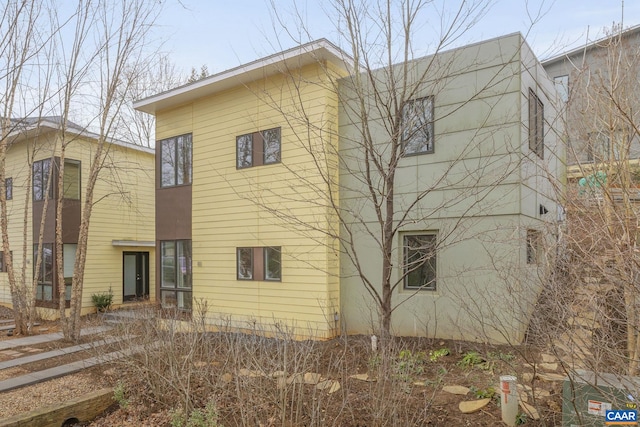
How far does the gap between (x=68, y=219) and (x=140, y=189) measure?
2887mm

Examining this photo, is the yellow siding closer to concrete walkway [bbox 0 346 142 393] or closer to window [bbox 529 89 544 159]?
concrete walkway [bbox 0 346 142 393]

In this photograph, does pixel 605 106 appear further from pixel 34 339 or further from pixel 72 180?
pixel 72 180

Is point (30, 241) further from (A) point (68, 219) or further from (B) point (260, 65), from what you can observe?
(B) point (260, 65)

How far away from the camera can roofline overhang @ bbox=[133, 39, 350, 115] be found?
7.90 m

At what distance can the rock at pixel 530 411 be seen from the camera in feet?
13.2

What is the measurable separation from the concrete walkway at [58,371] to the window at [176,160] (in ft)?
17.9

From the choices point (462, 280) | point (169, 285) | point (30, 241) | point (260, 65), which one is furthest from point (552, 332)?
point (30, 241)

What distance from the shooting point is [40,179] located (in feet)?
47.4

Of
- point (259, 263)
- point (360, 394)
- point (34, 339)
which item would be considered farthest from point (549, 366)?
point (34, 339)

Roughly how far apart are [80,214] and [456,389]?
13469 mm

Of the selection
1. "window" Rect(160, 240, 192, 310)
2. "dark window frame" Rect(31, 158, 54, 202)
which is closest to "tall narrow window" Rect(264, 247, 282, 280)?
"window" Rect(160, 240, 192, 310)

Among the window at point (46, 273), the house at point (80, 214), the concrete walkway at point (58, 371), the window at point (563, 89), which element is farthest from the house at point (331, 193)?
the window at point (46, 273)

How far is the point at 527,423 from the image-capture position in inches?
158

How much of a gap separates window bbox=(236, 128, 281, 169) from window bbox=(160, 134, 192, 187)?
74.8 inches
